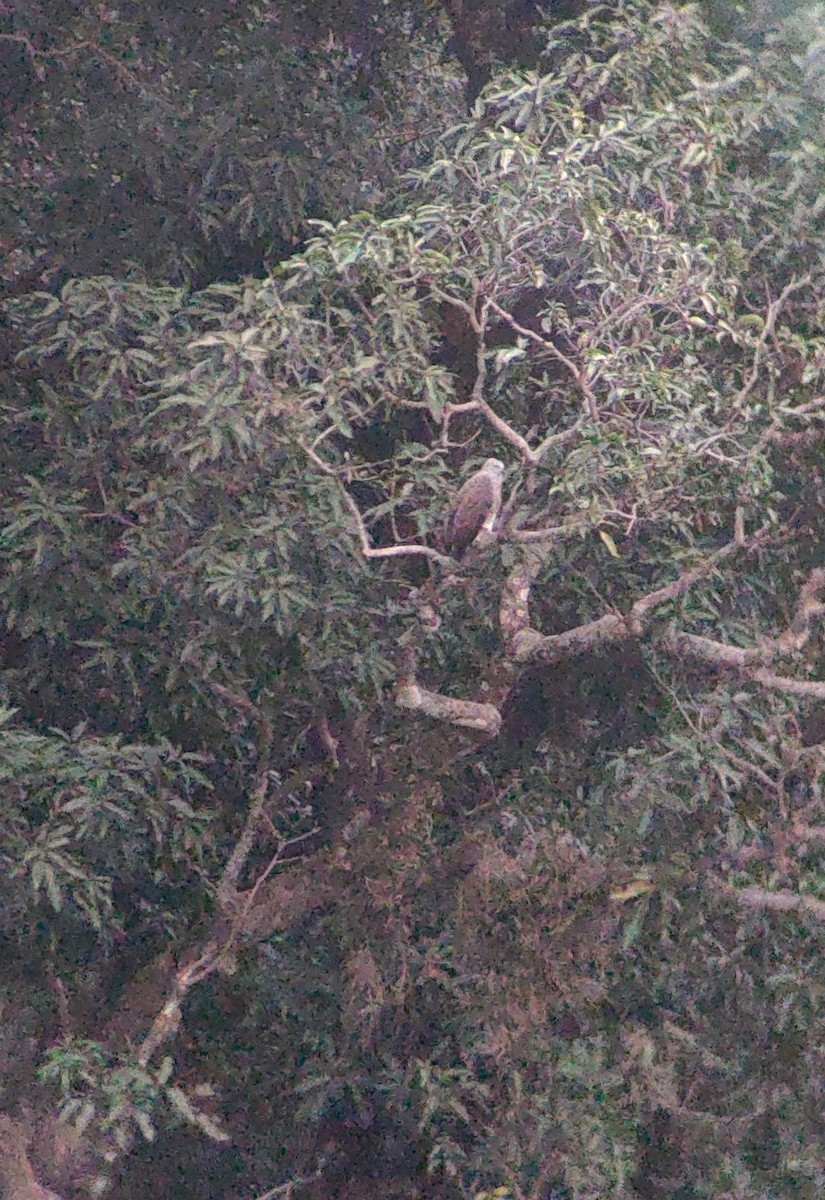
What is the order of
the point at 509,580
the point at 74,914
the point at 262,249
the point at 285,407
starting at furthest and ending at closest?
the point at 262,249 → the point at 509,580 → the point at 74,914 → the point at 285,407

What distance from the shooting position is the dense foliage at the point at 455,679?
12.2 ft

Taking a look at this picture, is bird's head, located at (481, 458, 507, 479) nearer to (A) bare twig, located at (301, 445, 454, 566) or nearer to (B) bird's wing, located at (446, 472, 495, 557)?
(B) bird's wing, located at (446, 472, 495, 557)

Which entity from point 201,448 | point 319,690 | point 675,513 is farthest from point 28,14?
point 675,513

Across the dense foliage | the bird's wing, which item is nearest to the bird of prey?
the bird's wing

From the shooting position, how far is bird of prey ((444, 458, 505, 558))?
366 centimetres

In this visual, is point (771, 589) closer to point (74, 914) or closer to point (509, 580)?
point (509, 580)

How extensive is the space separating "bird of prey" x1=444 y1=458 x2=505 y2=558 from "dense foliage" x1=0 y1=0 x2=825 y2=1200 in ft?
0.46

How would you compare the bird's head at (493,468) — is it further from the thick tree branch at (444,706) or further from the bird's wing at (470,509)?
the thick tree branch at (444,706)

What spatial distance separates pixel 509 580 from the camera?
4.11 m

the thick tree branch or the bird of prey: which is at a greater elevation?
the bird of prey

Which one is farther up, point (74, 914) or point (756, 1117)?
point (74, 914)

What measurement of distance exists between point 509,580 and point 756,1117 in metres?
2.01

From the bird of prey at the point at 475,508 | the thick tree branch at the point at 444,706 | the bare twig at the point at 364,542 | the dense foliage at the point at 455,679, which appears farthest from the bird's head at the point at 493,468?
the thick tree branch at the point at 444,706

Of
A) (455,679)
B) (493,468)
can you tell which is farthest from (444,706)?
(493,468)
